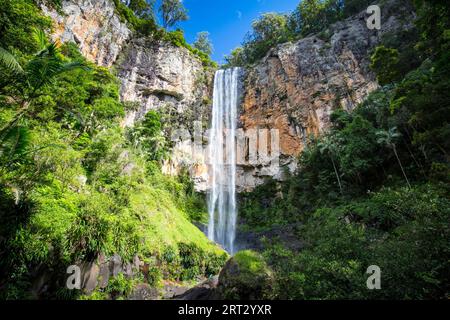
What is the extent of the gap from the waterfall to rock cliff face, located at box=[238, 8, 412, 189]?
1.31 metres

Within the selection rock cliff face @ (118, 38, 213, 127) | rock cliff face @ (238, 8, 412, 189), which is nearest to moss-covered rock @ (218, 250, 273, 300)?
rock cliff face @ (238, 8, 412, 189)

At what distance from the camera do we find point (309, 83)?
73.0 feet

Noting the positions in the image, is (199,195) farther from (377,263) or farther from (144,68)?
(377,263)

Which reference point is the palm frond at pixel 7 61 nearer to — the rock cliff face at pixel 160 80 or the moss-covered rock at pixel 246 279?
the moss-covered rock at pixel 246 279

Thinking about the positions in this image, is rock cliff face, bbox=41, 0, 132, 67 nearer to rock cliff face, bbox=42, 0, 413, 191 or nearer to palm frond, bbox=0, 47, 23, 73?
rock cliff face, bbox=42, 0, 413, 191

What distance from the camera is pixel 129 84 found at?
21922 millimetres

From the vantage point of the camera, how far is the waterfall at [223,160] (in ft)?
67.9

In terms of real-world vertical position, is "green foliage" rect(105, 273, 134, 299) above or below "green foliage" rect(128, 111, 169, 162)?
below

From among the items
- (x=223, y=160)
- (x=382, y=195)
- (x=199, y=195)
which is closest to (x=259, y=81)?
(x=223, y=160)

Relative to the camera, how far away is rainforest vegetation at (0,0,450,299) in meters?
5.20

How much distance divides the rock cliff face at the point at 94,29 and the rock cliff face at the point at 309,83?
13.0 m
